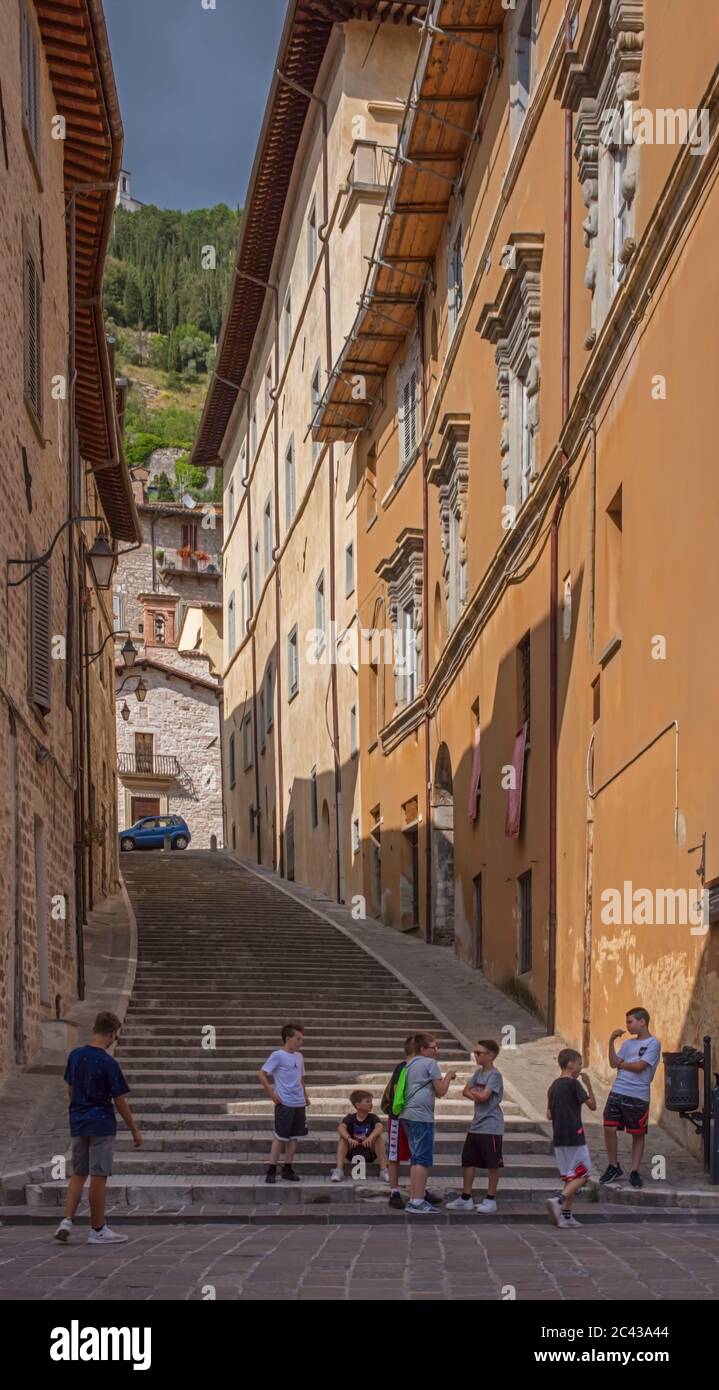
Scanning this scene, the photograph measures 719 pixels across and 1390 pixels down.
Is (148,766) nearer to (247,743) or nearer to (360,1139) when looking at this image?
(247,743)

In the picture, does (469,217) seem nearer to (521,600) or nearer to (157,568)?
(521,600)

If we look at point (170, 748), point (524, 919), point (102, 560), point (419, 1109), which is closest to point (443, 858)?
point (524, 919)

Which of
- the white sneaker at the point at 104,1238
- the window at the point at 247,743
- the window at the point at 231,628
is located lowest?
the white sneaker at the point at 104,1238

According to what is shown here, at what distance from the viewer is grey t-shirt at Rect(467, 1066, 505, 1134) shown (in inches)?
489

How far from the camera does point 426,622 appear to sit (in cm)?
2873

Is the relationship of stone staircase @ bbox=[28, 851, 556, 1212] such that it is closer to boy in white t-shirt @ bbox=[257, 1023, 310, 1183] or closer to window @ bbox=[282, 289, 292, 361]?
boy in white t-shirt @ bbox=[257, 1023, 310, 1183]

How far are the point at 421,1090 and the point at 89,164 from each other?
15.2 meters

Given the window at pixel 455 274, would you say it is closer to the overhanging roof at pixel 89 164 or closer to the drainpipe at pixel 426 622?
the drainpipe at pixel 426 622

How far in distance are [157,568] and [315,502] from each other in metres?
44.4

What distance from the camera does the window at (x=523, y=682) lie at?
69.5 feet

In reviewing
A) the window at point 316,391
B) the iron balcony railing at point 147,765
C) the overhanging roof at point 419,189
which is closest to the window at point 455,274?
the overhanging roof at point 419,189

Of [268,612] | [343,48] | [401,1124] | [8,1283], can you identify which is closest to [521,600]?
[401,1124]

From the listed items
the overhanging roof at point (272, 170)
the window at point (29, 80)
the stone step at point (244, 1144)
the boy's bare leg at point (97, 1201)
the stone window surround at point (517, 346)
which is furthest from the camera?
the overhanging roof at point (272, 170)

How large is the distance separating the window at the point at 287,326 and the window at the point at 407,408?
1177 centimetres
